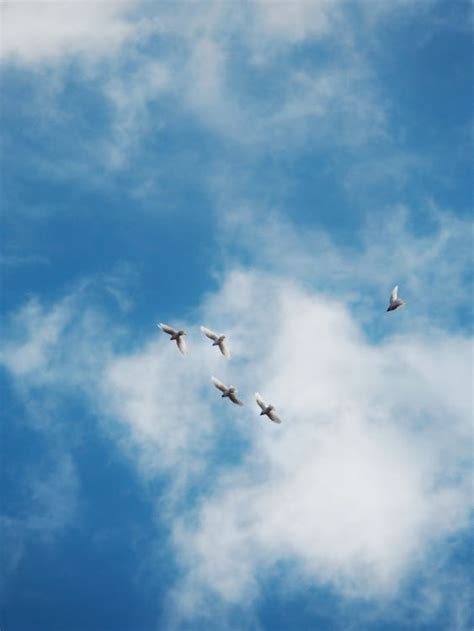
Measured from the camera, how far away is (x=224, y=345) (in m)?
74.0

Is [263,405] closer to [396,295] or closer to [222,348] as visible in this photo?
[222,348]

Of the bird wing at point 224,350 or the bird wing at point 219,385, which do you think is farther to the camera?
the bird wing at point 219,385

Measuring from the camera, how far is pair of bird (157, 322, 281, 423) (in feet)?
242

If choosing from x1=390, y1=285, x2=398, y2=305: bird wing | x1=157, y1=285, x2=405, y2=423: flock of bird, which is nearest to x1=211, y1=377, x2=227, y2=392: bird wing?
x1=157, y1=285, x2=405, y2=423: flock of bird

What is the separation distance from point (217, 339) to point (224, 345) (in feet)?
2.67

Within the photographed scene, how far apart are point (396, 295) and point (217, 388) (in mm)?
17678

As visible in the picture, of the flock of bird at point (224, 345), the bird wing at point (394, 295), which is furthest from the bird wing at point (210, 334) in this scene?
the bird wing at point (394, 295)

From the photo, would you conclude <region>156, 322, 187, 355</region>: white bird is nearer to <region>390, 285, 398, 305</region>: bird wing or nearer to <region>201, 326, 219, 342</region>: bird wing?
<region>201, 326, 219, 342</region>: bird wing

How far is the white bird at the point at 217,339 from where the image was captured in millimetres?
73812

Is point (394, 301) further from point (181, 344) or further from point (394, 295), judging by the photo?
point (181, 344)

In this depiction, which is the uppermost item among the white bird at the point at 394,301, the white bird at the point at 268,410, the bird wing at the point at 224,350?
the white bird at the point at 394,301

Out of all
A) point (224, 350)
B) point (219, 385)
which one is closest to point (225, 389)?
point (219, 385)

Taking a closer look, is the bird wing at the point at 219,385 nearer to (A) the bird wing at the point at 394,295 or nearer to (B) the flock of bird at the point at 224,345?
(B) the flock of bird at the point at 224,345

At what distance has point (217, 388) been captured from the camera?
245 feet
